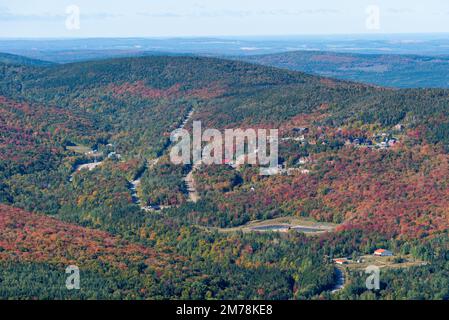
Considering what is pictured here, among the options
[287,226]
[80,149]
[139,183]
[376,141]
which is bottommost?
[80,149]

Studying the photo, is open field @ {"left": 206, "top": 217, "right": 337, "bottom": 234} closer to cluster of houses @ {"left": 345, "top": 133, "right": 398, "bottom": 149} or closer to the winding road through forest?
the winding road through forest

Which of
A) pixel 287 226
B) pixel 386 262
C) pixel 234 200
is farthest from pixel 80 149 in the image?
pixel 386 262

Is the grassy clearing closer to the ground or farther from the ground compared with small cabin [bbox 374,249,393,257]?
closer to the ground

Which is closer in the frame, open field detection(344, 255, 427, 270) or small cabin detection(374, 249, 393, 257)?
open field detection(344, 255, 427, 270)

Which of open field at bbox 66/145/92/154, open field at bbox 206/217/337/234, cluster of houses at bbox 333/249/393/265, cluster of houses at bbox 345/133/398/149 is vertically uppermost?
cluster of houses at bbox 345/133/398/149

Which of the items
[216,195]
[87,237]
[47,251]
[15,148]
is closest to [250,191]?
[216,195]

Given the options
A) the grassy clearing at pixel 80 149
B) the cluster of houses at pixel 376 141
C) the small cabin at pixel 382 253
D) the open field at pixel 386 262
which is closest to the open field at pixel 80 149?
the grassy clearing at pixel 80 149

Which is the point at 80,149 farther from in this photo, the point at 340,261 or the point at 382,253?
the point at 340,261

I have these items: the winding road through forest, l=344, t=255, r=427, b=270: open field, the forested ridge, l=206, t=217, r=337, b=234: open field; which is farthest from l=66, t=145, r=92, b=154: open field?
l=344, t=255, r=427, b=270: open field

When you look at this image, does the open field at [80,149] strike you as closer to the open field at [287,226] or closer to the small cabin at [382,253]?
the open field at [287,226]
